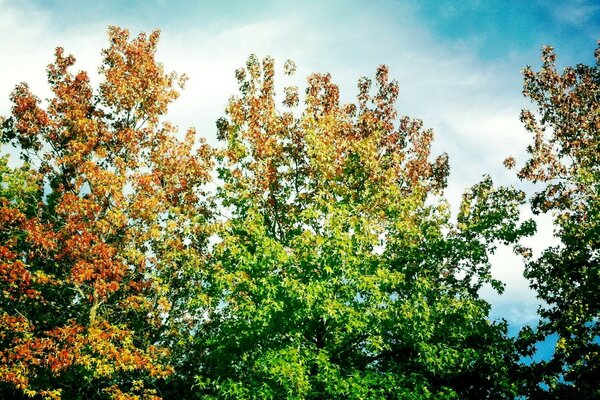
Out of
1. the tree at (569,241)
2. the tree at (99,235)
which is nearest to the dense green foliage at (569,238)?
the tree at (569,241)

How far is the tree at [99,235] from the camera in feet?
65.0

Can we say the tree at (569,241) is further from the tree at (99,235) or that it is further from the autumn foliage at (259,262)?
the tree at (99,235)

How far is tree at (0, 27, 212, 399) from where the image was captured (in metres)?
19.8

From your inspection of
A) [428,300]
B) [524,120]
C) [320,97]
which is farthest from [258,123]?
[524,120]

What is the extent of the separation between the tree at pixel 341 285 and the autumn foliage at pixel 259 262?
10cm

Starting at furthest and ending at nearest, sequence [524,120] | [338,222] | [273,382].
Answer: [524,120]
[338,222]
[273,382]

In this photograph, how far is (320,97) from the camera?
28.6m

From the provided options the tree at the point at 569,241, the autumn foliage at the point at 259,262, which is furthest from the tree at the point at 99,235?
the tree at the point at 569,241

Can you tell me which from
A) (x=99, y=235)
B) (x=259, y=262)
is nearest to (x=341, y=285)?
(x=259, y=262)

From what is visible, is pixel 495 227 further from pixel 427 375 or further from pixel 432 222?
pixel 427 375

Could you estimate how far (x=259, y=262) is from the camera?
1880cm

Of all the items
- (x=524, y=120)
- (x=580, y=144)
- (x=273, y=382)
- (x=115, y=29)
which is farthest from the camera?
(x=524, y=120)

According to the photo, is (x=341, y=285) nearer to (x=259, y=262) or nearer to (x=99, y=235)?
(x=259, y=262)

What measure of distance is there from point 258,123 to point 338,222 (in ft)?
29.4
